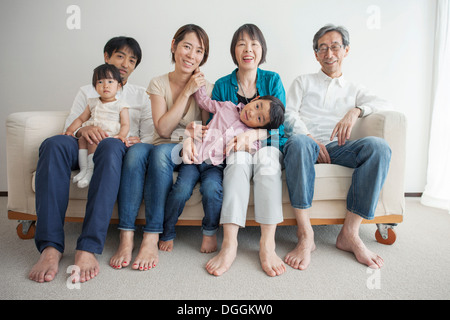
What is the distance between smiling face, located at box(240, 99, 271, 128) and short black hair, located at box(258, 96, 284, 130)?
0.02 metres

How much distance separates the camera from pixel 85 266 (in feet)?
3.57

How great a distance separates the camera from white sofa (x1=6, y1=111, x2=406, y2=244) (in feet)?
4.37

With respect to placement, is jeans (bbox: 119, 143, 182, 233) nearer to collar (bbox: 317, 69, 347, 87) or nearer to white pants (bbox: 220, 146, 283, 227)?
white pants (bbox: 220, 146, 283, 227)

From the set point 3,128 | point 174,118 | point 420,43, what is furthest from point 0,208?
point 420,43

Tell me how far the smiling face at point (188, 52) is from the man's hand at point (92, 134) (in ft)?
1.68

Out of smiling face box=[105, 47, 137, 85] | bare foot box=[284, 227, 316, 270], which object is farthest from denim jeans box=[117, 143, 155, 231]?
smiling face box=[105, 47, 137, 85]

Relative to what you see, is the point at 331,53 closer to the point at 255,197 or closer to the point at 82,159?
the point at 255,197

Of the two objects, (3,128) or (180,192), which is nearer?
(180,192)

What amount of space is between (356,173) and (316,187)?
19cm

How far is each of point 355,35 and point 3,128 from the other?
113 inches

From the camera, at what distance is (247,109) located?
1366 mm

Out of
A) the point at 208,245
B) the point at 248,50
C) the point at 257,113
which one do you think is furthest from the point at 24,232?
the point at 248,50

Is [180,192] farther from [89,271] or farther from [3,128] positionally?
[3,128]

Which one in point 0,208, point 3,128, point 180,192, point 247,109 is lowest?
point 0,208
